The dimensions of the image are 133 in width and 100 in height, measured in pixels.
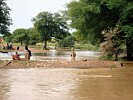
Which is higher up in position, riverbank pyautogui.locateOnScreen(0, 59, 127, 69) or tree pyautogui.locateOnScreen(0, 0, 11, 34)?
tree pyautogui.locateOnScreen(0, 0, 11, 34)

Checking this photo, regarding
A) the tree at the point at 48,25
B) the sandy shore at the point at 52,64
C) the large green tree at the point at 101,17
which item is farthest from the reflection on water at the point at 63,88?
the tree at the point at 48,25

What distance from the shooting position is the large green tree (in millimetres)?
35062

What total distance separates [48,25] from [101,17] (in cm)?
6428

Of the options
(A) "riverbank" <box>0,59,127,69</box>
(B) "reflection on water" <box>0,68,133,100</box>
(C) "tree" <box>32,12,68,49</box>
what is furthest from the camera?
(C) "tree" <box>32,12,68,49</box>

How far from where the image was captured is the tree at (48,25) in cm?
10100

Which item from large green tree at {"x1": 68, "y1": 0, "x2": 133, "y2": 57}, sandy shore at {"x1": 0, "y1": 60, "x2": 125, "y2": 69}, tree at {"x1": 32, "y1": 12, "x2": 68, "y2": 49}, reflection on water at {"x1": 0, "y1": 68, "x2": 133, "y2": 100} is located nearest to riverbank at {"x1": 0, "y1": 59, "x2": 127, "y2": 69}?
sandy shore at {"x1": 0, "y1": 60, "x2": 125, "y2": 69}

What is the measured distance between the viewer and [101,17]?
38781 millimetres

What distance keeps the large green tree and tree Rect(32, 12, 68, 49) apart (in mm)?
59061

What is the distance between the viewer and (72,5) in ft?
131

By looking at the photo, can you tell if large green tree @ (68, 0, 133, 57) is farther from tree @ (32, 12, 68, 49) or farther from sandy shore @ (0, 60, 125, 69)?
tree @ (32, 12, 68, 49)

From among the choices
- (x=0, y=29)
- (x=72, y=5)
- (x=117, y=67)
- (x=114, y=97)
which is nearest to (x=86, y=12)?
(x=72, y=5)

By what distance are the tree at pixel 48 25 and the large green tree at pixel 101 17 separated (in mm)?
59061

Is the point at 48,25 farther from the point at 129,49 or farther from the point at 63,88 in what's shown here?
the point at 63,88

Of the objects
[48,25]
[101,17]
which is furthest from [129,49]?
[48,25]
